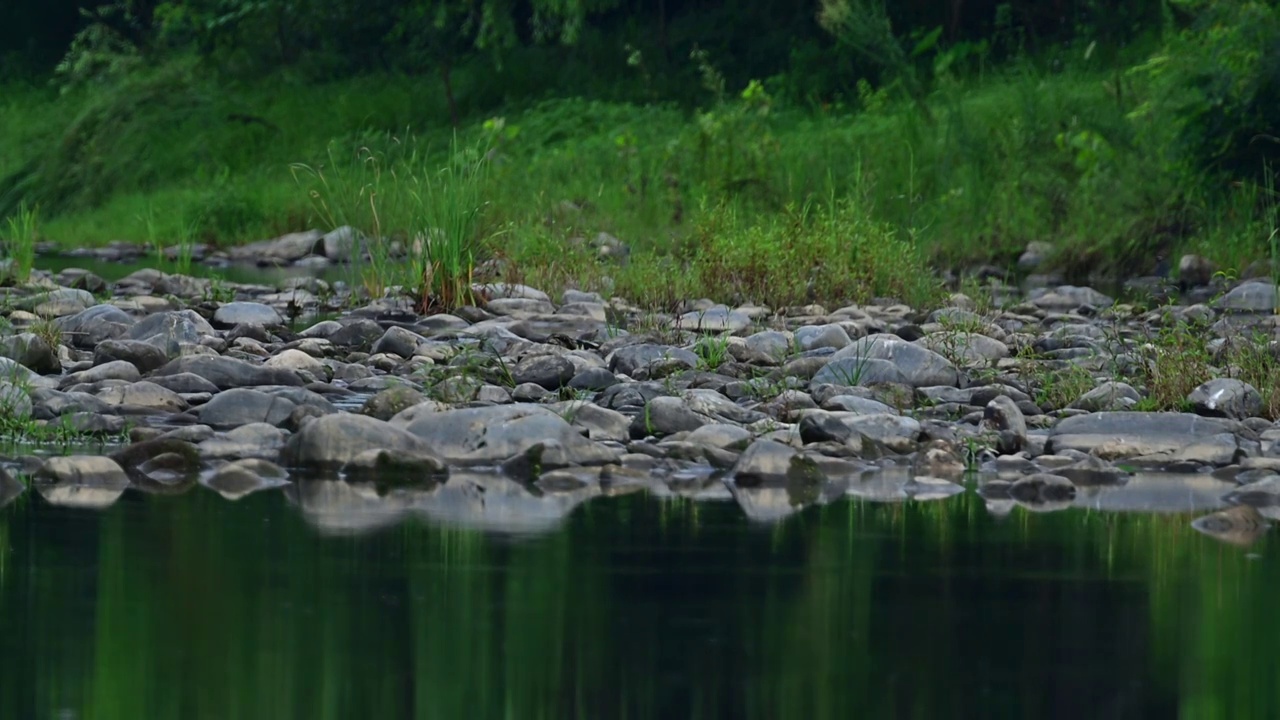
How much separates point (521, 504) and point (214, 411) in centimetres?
137

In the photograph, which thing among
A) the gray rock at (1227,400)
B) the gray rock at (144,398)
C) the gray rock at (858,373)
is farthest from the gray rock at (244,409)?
the gray rock at (1227,400)

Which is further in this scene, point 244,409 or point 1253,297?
point 1253,297

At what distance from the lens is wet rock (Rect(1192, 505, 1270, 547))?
3.86 metres

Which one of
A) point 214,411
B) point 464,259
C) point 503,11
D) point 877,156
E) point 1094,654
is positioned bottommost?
point 1094,654

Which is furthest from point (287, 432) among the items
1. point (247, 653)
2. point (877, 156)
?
point (877, 156)

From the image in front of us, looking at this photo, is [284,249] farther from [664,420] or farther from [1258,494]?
[1258,494]

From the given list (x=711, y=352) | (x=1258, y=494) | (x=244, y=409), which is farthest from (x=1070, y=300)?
(x=244, y=409)

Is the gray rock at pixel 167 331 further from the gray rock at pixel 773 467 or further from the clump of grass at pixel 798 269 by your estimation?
the gray rock at pixel 773 467

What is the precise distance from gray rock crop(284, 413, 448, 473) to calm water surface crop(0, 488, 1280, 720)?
34 centimetres

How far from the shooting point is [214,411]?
202 inches

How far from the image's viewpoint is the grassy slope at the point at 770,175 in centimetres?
1158

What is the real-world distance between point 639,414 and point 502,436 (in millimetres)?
577

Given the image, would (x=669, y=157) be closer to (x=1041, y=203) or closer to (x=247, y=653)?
(x=1041, y=203)

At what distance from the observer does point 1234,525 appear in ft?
12.9
